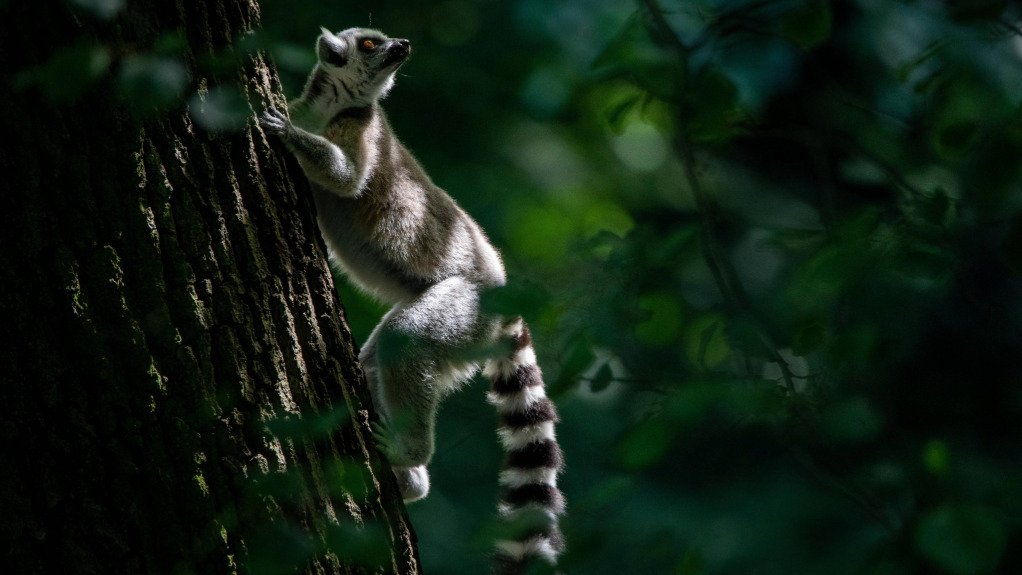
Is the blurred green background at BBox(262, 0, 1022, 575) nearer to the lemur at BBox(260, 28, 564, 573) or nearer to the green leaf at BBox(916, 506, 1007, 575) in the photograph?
the green leaf at BBox(916, 506, 1007, 575)

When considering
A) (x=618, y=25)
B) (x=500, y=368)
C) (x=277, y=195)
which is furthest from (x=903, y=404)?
(x=277, y=195)

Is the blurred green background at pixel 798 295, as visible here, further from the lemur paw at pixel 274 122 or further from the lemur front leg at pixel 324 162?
the lemur front leg at pixel 324 162

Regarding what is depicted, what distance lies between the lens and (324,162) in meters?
3.43

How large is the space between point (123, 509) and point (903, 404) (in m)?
3.75

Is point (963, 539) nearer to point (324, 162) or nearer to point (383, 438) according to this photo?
point (383, 438)

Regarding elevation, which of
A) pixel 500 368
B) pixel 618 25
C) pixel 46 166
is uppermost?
pixel 618 25

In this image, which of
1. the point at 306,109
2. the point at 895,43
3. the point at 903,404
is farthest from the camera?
the point at 903,404

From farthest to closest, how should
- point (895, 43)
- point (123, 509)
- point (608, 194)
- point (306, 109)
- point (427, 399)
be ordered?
1. point (608, 194)
2. point (306, 109)
3. point (427, 399)
4. point (895, 43)
5. point (123, 509)

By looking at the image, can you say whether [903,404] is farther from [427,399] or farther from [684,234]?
[684,234]

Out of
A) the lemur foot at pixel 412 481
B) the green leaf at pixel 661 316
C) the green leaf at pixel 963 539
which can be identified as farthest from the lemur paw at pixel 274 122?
the green leaf at pixel 963 539

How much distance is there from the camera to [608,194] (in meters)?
6.97

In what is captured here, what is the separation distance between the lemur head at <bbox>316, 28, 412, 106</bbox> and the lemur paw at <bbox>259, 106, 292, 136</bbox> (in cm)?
145

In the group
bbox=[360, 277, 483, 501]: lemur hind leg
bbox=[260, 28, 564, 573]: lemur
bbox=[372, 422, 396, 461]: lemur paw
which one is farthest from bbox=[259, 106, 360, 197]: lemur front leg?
bbox=[372, 422, 396, 461]: lemur paw

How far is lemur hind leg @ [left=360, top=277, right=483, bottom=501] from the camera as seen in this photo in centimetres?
363
